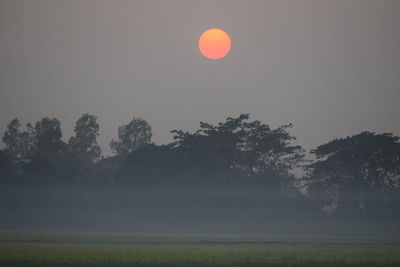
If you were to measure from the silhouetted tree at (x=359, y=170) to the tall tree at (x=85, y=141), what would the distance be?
183ft

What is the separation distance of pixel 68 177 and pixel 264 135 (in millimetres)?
37941

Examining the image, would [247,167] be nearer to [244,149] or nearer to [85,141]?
[244,149]

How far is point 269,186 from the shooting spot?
11144cm

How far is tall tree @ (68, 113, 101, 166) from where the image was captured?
471ft

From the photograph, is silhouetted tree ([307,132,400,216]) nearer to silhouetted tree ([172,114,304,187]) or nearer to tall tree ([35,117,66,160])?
silhouetted tree ([172,114,304,187])

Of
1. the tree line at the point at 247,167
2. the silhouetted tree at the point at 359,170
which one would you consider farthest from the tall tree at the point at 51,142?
the silhouetted tree at the point at 359,170

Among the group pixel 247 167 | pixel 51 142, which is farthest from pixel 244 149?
pixel 51 142

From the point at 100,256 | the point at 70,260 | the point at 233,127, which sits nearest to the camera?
the point at 70,260

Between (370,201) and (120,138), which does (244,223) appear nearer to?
(370,201)

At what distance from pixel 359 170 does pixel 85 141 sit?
63629 millimetres

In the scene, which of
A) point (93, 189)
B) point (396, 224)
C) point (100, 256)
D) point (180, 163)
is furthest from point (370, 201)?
point (100, 256)

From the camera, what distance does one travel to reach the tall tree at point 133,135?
482ft

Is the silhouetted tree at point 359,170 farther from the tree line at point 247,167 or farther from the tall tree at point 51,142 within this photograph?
the tall tree at point 51,142

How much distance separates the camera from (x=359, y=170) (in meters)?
111
